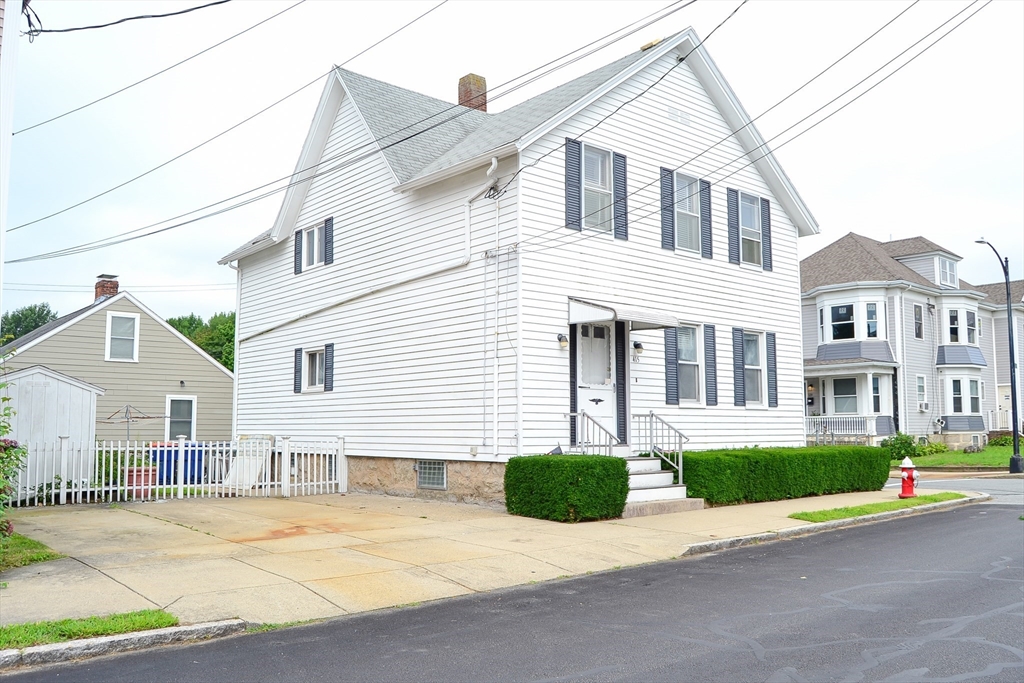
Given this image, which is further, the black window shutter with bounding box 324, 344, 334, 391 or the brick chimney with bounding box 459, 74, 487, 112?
the brick chimney with bounding box 459, 74, 487, 112

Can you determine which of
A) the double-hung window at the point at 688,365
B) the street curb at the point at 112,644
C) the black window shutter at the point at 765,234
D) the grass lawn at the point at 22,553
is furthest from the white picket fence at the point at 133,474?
the black window shutter at the point at 765,234

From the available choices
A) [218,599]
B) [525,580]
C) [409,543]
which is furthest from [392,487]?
[218,599]

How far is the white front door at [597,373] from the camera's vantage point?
16078 mm

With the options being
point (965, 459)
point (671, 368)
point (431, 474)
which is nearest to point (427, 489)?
point (431, 474)

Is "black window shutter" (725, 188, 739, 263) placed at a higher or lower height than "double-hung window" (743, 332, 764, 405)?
higher

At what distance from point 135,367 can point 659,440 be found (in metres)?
18.7

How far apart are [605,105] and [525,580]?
10.7 metres

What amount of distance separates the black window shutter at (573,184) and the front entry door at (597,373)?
2010 millimetres

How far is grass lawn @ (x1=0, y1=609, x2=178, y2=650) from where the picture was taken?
6.31m

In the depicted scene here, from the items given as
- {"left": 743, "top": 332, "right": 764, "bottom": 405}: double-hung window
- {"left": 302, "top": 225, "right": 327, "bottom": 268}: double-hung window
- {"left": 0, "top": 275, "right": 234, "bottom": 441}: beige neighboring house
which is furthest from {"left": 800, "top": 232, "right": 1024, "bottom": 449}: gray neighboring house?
{"left": 0, "top": 275, "right": 234, "bottom": 441}: beige neighboring house

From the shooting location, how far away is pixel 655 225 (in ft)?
58.5

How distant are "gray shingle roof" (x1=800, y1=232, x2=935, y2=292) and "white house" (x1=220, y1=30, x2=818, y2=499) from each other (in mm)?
17443

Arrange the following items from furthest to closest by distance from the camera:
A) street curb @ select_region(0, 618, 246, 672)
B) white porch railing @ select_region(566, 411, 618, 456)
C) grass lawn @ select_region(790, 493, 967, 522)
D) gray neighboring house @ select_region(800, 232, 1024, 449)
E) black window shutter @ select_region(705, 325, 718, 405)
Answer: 1. gray neighboring house @ select_region(800, 232, 1024, 449)
2. black window shutter @ select_region(705, 325, 718, 405)
3. white porch railing @ select_region(566, 411, 618, 456)
4. grass lawn @ select_region(790, 493, 967, 522)
5. street curb @ select_region(0, 618, 246, 672)

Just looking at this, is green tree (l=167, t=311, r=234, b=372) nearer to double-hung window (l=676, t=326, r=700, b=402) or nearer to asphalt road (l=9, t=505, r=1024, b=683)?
double-hung window (l=676, t=326, r=700, b=402)
